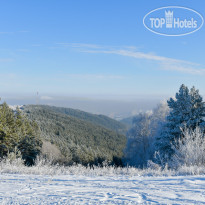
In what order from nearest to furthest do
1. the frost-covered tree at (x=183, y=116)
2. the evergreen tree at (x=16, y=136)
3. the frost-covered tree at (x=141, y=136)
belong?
the frost-covered tree at (x=183, y=116)
the evergreen tree at (x=16, y=136)
the frost-covered tree at (x=141, y=136)

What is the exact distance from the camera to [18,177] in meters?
7.39

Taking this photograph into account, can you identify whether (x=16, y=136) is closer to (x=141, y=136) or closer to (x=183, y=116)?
(x=141, y=136)

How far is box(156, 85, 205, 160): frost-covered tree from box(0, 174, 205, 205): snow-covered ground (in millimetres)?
14388

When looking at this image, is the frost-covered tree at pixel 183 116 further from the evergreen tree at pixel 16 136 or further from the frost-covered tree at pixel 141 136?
the evergreen tree at pixel 16 136

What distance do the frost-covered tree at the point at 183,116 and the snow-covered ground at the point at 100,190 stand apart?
14.4 m

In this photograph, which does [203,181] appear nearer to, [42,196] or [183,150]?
[42,196]

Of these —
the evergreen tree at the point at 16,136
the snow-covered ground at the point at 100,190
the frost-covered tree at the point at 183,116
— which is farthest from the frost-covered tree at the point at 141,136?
the snow-covered ground at the point at 100,190

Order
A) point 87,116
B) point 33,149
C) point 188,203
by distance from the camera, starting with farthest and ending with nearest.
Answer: point 87,116 < point 33,149 < point 188,203

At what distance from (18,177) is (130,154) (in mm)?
29019

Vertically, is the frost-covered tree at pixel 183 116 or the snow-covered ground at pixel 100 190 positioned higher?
the frost-covered tree at pixel 183 116

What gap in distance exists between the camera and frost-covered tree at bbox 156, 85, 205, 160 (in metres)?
21.0

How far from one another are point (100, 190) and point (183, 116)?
57.8 feet

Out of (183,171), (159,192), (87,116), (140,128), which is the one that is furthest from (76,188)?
(87,116)

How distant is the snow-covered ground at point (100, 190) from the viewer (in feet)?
16.3
